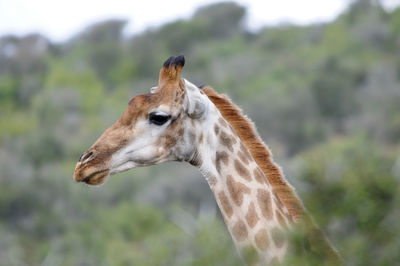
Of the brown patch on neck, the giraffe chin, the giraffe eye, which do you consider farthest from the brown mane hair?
the giraffe chin

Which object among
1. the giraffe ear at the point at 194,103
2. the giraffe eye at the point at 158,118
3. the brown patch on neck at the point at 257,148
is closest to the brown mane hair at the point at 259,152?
the brown patch on neck at the point at 257,148

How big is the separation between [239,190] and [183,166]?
36100 mm

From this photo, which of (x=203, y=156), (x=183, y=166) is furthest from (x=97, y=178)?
(x=183, y=166)

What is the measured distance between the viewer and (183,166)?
41.4 meters

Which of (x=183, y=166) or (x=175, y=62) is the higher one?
(x=183, y=166)

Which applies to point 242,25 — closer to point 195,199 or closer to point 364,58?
point 364,58

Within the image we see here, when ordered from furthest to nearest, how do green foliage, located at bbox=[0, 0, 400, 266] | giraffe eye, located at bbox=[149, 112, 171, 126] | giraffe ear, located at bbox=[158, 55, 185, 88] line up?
giraffe ear, located at bbox=[158, 55, 185, 88]
giraffe eye, located at bbox=[149, 112, 171, 126]
green foliage, located at bbox=[0, 0, 400, 266]

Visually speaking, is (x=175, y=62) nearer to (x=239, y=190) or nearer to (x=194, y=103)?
(x=194, y=103)

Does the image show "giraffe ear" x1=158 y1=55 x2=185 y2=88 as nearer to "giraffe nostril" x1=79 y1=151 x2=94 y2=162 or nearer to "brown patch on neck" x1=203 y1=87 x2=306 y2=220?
"brown patch on neck" x1=203 y1=87 x2=306 y2=220

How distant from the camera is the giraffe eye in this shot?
5.30m

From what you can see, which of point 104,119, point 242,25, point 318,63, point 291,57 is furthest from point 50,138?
point 242,25

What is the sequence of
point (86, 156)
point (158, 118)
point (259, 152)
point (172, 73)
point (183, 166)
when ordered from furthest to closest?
point (183, 166) → point (259, 152) → point (172, 73) → point (158, 118) → point (86, 156)

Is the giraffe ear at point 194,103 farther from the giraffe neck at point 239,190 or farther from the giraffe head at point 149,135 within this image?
the giraffe neck at point 239,190

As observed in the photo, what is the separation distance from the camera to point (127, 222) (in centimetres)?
3173
